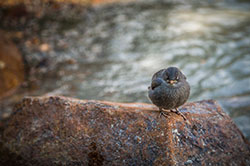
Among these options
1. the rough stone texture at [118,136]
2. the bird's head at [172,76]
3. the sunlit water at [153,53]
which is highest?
the bird's head at [172,76]

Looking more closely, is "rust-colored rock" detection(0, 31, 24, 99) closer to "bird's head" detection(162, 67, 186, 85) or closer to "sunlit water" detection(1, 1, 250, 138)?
"sunlit water" detection(1, 1, 250, 138)

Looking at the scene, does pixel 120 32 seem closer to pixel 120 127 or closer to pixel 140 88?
pixel 140 88

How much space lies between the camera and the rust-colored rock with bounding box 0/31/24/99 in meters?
6.91

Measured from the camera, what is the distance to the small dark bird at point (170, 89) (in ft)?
10.6

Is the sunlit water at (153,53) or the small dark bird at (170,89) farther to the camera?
the sunlit water at (153,53)

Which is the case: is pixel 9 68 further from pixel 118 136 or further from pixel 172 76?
pixel 172 76

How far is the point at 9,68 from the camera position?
738 cm

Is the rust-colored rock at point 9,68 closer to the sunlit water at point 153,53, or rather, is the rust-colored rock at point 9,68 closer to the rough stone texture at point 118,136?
the sunlit water at point 153,53

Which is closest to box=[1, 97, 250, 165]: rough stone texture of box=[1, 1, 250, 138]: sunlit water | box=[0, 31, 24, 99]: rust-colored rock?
box=[1, 1, 250, 138]: sunlit water

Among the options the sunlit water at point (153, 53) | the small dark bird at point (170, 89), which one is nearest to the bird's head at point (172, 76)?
the small dark bird at point (170, 89)

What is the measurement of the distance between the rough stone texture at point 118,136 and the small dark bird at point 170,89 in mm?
237

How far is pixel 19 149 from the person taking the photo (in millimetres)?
3613

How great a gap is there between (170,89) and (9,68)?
567 cm

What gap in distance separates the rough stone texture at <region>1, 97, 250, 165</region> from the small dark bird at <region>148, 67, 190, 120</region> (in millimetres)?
Result: 237
